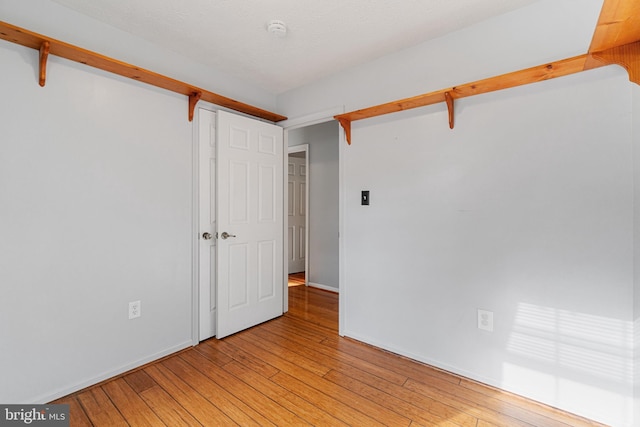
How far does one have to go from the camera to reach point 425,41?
2.13 meters

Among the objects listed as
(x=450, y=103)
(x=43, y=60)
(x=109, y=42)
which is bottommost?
(x=450, y=103)

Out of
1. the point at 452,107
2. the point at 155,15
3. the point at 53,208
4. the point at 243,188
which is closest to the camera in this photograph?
the point at 53,208

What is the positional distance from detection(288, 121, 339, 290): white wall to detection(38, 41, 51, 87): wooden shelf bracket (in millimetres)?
2941

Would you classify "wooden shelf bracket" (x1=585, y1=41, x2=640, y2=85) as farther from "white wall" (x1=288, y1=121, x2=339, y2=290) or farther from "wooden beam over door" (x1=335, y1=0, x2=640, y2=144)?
"white wall" (x1=288, y1=121, x2=339, y2=290)

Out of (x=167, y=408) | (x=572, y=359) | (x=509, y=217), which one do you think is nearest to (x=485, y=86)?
(x=509, y=217)

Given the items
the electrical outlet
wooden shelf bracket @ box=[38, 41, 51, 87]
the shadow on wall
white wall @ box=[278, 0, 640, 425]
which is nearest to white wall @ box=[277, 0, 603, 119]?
white wall @ box=[278, 0, 640, 425]

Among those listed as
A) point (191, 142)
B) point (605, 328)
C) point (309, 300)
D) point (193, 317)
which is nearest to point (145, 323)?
point (193, 317)

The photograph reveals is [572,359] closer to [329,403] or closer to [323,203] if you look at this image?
[329,403]

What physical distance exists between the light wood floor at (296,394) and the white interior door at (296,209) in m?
2.60

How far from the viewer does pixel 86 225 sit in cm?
186

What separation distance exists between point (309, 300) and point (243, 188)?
5.70 feet

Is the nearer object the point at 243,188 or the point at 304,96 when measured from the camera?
the point at 243,188

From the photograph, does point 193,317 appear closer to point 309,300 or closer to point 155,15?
point 309,300

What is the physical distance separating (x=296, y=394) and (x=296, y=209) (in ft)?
11.0
